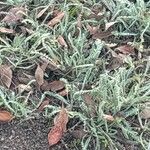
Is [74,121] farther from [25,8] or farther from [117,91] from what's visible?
[25,8]

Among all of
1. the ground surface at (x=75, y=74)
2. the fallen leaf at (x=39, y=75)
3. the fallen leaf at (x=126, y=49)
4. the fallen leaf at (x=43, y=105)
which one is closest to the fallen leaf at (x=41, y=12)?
the ground surface at (x=75, y=74)

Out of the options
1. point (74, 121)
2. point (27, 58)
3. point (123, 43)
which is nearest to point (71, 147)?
point (74, 121)

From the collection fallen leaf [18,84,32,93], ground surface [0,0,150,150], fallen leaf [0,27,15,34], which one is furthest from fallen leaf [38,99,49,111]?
fallen leaf [0,27,15,34]

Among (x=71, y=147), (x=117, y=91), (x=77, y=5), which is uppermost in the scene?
(x=77, y=5)

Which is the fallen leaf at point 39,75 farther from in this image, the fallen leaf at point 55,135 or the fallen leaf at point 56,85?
the fallen leaf at point 55,135

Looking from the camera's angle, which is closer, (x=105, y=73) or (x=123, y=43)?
(x=105, y=73)

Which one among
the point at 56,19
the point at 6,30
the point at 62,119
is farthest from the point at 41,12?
the point at 62,119

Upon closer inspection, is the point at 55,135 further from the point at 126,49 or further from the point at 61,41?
the point at 126,49

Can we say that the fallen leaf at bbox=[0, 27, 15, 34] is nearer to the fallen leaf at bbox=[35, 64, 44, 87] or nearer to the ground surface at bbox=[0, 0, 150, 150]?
the ground surface at bbox=[0, 0, 150, 150]
